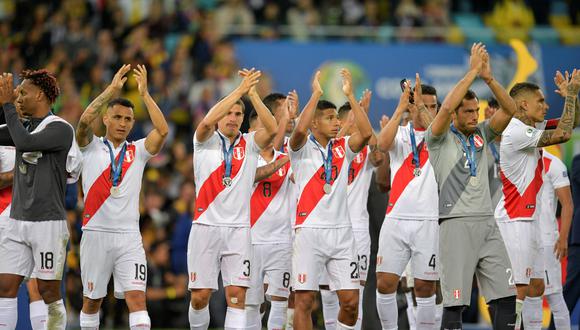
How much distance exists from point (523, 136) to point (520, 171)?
534mm

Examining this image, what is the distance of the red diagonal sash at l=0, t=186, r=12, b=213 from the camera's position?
12.8m

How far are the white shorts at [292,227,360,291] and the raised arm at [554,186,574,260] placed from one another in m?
2.94

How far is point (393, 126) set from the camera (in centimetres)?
1249

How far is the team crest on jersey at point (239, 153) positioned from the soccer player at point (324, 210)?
0.55 m

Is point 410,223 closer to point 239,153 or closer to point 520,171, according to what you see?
point 520,171

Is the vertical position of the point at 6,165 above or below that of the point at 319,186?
above

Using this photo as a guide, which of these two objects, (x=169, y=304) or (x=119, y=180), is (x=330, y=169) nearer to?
(x=119, y=180)

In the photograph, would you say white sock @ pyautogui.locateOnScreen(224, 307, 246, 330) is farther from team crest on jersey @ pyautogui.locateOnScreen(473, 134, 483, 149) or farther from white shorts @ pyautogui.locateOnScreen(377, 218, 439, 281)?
team crest on jersey @ pyautogui.locateOnScreen(473, 134, 483, 149)

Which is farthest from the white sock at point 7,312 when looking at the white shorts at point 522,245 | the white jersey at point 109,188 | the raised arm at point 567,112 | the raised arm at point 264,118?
the raised arm at point 567,112

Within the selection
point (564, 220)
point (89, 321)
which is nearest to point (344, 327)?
point (89, 321)

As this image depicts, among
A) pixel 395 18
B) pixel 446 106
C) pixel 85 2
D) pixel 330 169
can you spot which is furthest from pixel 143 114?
pixel 446 106

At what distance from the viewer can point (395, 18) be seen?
23.3 meters

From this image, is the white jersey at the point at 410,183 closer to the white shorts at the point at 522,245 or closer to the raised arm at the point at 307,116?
the white shorts at the point at 522,245

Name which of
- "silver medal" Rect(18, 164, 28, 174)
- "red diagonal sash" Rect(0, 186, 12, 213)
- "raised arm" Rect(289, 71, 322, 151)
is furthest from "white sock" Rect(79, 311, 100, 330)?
"raised arm" Rect(289, 71, 322, 151)
